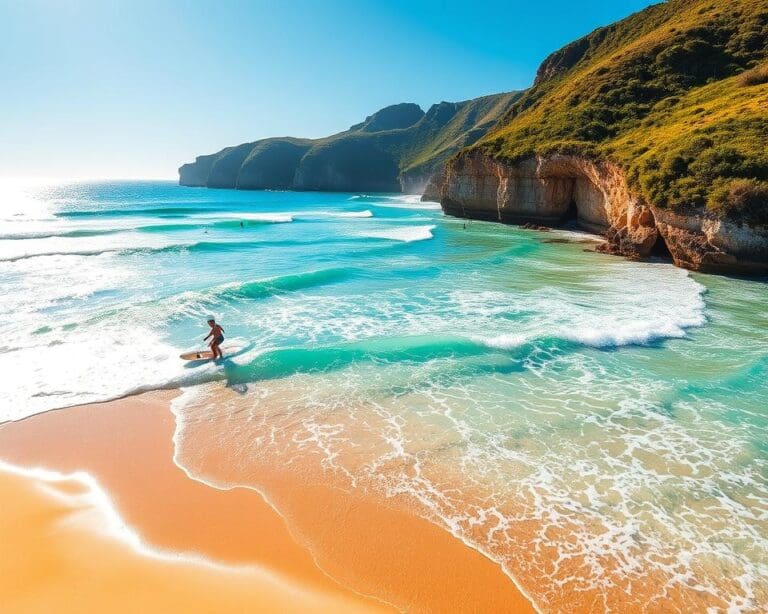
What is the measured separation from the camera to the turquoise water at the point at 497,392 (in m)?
5.75

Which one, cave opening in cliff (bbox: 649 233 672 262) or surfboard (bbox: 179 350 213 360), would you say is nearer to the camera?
surfboard (bbox: 179 350 213 360)

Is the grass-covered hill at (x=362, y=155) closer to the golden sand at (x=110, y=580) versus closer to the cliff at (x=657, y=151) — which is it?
the cliff at (x=657, y=151)

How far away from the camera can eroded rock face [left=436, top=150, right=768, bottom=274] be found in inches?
778

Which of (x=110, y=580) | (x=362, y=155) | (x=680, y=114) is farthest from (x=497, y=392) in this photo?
(x=362, y=155)

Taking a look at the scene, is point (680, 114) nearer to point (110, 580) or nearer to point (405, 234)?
point (405, 234)

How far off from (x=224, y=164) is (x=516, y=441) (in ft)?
656

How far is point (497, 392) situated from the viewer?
9922mm

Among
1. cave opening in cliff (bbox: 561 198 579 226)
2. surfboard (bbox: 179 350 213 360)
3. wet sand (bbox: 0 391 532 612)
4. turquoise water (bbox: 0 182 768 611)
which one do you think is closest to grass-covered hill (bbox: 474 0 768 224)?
turquoise water (bbox: 0 182 768 611)

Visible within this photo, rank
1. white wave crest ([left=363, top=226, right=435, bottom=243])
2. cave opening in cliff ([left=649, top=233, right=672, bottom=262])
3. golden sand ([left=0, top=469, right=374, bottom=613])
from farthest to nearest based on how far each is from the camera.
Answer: white wave crest ([left=363, top=226, right=435, bottom=243]), cave opening in cliff ([left=649, top=233, right=672, bottom=262]), golden sand ([left=0, top=469, right=374, bottom=613])

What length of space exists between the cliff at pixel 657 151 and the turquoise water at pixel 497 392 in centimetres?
283

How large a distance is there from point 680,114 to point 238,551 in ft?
123

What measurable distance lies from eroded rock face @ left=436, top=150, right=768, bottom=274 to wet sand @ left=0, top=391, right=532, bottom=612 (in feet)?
69.5

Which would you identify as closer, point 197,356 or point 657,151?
point 197,356

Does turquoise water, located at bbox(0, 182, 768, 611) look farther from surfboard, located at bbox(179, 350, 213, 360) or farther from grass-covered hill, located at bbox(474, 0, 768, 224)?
grass-covered hill, located at bbox(474, 0, 768, 224)
